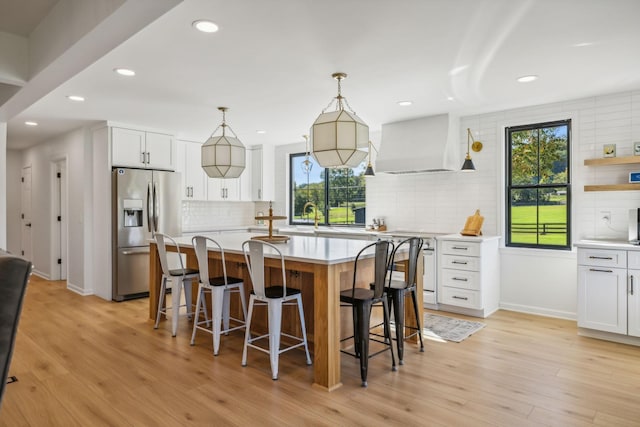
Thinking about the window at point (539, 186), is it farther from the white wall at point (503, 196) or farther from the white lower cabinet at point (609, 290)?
the white lower cabinet at point (609, 290)

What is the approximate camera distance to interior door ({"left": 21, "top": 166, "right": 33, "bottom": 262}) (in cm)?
777

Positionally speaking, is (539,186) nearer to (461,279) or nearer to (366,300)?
(461,279)

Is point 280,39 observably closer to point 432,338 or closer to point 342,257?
point 342,257

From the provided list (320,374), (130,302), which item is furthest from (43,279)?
(320,374)

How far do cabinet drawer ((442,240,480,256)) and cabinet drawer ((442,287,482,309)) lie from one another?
1.41 ft

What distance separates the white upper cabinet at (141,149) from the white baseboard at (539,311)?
502 cm

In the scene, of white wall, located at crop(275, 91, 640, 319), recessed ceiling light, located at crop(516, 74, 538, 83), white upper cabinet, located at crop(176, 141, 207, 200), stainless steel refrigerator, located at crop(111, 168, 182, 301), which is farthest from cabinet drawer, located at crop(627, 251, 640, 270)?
white upper cabinet, located at crop(176, 141, 207, 200)

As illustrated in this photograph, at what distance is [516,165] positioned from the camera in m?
5.03

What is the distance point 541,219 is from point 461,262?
3.65 ft

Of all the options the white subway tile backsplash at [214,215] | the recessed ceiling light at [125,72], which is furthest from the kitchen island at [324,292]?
the white subway tile backsplash at [214,215]

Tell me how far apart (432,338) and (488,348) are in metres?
0.50

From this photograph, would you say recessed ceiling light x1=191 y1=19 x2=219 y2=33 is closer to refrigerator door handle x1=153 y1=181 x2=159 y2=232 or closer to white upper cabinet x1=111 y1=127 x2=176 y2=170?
white upper cabinet x1=111 y1=127 x2=176 y2=170

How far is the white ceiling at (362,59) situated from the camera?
2504 millimetres

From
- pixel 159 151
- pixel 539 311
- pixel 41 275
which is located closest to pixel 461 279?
pixel 539 311
